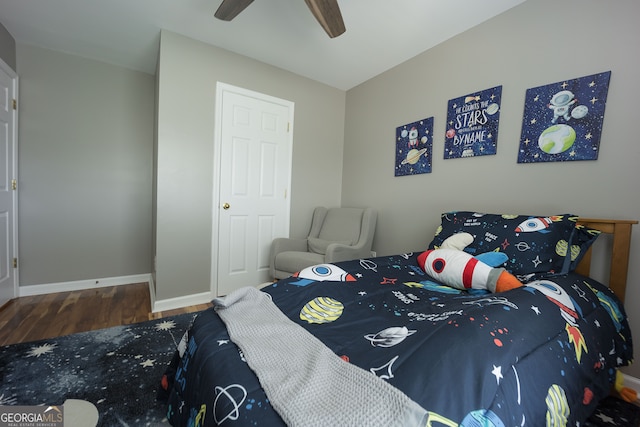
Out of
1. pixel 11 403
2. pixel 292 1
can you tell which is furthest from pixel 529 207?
pixel 11 403

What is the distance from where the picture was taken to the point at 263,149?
290cm

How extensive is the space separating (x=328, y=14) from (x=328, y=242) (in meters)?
2.03

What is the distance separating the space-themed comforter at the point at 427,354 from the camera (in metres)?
0.59

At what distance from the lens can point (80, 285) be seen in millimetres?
2836

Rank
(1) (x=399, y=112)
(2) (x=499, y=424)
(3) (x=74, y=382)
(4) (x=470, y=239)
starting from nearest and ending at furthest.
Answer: (2) (x=499, y=424), (3) (x=74, y=382), (4) (x=470, y=239), (1) (x=399, y=112)

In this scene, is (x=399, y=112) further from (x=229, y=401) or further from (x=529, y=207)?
(x=229, y=401)

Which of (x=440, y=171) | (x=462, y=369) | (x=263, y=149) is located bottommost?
(x=462, y=369)

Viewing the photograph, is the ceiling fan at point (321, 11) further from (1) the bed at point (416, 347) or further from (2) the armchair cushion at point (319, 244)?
(2) the armchair cushion at point (319, 244)

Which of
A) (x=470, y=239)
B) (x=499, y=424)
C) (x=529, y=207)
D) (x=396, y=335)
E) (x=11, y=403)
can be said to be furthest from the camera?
(x=529, y=207)

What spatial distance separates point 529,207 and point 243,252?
260cm

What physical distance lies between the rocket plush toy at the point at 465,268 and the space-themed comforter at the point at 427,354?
85mm

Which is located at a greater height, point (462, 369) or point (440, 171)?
point (440, 171)

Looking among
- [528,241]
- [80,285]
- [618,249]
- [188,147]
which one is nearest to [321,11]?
[188,147]

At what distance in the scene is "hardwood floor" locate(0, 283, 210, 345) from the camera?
1945 mm
